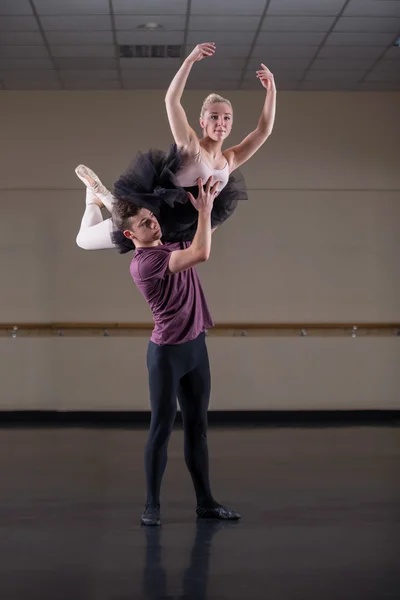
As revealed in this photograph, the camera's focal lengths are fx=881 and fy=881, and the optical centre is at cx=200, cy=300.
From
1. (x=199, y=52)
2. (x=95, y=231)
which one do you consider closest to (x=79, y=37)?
(x=95, y=231)

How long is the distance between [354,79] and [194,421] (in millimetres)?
4651

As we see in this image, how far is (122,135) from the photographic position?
7723mm

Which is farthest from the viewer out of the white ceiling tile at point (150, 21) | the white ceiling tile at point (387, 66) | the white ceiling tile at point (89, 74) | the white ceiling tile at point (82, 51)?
the white ceiling tile at point (89, 74)

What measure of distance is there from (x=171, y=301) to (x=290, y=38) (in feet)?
11.3

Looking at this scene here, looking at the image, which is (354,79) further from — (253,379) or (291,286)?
(253,379)

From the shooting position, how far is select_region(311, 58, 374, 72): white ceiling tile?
6850 mm

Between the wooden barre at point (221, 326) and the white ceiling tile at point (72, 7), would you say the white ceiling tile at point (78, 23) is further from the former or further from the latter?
the wooden barre at point (221, 326)

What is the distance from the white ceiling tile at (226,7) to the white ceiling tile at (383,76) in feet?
5.67

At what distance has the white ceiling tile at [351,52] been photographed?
6539 millimetres

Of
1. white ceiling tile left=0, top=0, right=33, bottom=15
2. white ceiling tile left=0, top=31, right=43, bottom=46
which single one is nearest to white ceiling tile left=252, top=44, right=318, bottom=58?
white ceiling tile left=0, top=31, right=43, bottom=46

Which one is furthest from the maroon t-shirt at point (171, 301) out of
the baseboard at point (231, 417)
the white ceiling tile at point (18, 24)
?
the baseboard at point (231, 417)

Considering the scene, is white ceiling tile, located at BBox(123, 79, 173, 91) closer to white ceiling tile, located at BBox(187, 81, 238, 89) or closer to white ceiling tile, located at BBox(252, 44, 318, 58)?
white ceiling tile, located at BBox(187, 81, 238, 89)

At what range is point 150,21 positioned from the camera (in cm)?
597

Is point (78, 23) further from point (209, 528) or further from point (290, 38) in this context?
point (209, 528)
